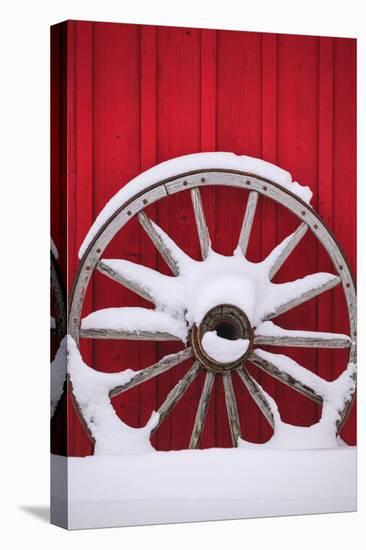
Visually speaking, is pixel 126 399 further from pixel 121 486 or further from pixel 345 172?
pixel 345 172

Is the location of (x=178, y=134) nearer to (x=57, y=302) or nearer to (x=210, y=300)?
(x=210, y=300)

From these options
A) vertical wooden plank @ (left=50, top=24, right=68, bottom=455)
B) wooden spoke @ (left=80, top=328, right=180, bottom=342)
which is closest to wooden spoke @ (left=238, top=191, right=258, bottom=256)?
wooden spoke @ (left=80, top=328, right=180, bottom=342)

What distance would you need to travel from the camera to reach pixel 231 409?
A: 452 inches

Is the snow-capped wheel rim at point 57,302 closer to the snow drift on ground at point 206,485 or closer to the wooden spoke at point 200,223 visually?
the snow drift on ground at point 206,485

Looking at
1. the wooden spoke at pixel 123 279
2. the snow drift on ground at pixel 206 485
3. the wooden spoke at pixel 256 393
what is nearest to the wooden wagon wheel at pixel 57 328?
the wooden spoke at pixel 123 279

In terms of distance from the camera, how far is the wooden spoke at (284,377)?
11.6m

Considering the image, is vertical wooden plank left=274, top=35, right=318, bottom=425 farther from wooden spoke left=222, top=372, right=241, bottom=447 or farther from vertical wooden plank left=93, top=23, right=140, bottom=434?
vertical wooden plank left=93, top=23, right=140, bottom=434

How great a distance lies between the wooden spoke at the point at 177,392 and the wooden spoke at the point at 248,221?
0.84m

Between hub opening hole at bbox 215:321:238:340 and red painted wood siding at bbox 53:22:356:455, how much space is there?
284mm

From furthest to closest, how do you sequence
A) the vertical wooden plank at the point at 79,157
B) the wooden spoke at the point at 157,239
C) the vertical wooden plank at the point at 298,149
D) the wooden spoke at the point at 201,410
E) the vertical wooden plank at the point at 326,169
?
the vertical wooden plank at the point at 326,169 → the vertical wooden plank at the point at 298,149 → the wooden spoke at the point at 201,410 → the wooden spoke at the point at 157,239 → the vertical wooden plank at the point at 79,157

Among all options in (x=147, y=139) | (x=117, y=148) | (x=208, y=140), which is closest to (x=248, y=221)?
(x=208, y=140)

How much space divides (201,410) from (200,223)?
47.8 inches

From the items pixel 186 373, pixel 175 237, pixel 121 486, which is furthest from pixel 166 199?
pixel 121 486

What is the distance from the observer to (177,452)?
447 inches
